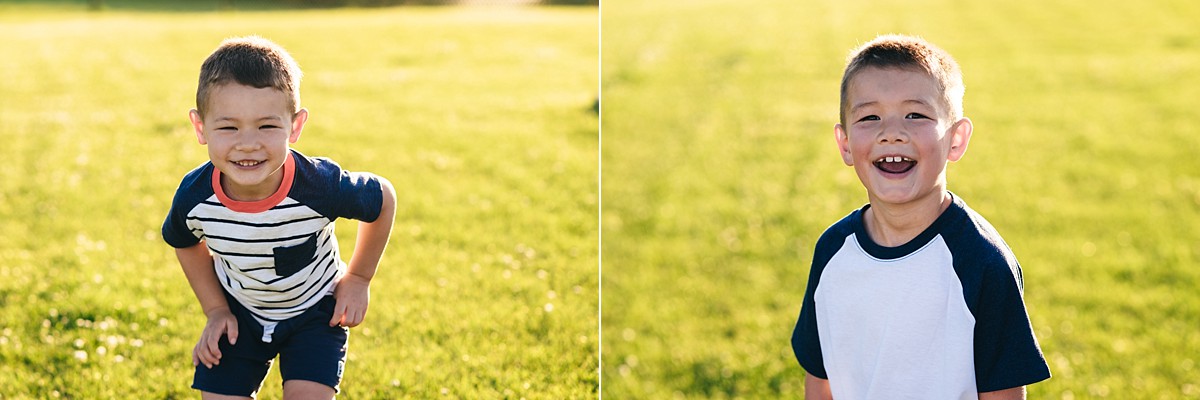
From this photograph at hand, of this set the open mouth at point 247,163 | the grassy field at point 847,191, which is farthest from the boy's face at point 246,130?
the grassy field at point 847,191

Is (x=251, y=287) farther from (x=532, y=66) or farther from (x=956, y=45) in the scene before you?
(x=956, y=45)

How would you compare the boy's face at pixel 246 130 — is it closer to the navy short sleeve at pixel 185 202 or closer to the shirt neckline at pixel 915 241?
the navy short sleeve at pixel 185 202

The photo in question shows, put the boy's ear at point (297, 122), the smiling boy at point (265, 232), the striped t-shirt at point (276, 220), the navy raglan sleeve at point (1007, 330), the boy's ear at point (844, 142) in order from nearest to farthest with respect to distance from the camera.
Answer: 1. the navy raglan sleeve at point (1007, 330)
2. the boy's ear at point (844, 142)
3. the smiling boy at point (265, 232)
4. the boy's ear at point (297, 122)
5. the striped t-shirt at point (276, 220)

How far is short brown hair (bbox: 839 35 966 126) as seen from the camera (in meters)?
3.20

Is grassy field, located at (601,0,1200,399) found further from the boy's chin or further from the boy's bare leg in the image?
the boy's chin

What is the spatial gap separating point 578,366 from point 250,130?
2254 mm

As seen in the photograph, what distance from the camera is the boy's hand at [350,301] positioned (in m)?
4.21

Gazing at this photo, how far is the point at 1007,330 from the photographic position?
3.07 metres

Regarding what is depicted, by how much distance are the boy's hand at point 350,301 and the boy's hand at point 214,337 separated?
35 centimetres

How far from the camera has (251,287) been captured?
4145 mm

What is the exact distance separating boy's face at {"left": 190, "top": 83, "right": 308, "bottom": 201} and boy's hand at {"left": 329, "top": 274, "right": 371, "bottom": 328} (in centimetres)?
63

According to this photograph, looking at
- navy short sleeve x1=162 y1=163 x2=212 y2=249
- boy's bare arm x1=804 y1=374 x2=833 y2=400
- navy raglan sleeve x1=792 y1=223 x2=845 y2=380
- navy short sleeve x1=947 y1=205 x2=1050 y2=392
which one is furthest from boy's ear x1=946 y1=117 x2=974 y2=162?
navy short sleeve x1=162 y1=163 x2=212 y2=249

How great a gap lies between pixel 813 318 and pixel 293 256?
179 centimetres

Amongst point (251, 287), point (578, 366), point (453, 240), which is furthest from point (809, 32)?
point (251, 287)
